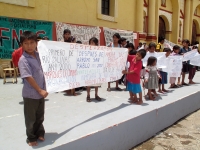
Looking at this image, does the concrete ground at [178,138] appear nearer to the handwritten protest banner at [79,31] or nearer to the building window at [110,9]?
the handwritten protest banner at [79,31]

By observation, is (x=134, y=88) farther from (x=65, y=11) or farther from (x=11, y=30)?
(x=65, y=11)

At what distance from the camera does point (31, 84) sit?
231 cm

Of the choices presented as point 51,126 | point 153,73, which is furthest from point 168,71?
point 51,126

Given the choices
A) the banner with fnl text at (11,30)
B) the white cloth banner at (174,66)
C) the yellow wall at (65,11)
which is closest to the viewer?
the white cloth banner at (174,66)

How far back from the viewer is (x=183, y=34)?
20750 millimetres

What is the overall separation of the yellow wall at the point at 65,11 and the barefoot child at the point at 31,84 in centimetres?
605

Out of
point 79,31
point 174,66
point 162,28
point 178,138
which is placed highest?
point 162,28

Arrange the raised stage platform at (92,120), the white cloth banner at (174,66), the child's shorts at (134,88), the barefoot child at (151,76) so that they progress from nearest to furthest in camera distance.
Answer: the raised stage platform at (92,120) → the child's shorts at (134,88) → the barefoot child at (151,76) → the white cloth banner at (174,66)

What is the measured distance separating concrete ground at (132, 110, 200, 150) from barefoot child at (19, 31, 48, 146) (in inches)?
71.3

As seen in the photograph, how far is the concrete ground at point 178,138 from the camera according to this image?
11.5 ft

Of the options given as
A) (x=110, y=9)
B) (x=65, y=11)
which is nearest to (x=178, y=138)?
(x=65, y=11)

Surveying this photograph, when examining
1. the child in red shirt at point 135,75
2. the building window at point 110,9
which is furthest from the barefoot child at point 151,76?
the building window at point 110,9

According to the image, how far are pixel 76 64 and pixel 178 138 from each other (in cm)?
236

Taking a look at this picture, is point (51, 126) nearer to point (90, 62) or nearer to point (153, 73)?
point (90, 62)
